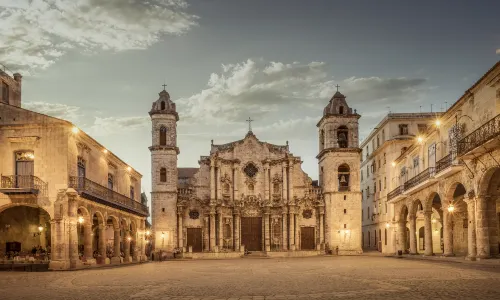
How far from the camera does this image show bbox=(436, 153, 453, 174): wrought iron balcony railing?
105 ft

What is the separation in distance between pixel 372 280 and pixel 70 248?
62.2 ft

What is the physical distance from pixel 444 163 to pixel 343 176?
24.4m

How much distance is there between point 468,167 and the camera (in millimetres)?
29328

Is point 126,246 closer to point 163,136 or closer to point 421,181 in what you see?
point 163,136

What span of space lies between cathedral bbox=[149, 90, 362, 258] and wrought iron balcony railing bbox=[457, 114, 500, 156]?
90.8 feet

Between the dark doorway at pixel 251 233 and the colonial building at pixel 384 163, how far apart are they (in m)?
13.0

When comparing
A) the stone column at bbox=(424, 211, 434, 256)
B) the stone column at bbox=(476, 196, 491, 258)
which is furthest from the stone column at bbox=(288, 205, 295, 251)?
the stone column at bbox=(476, 196, 491, 258)

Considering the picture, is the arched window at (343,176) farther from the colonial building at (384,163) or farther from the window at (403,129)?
the window at (403,129)

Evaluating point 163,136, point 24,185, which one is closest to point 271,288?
point 24,185

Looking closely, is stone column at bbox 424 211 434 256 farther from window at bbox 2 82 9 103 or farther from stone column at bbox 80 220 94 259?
window at bbox 2 82 9 103

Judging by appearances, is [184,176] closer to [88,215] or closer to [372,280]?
[88,215]

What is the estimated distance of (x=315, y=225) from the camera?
56.8 m

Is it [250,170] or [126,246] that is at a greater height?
[250,170]

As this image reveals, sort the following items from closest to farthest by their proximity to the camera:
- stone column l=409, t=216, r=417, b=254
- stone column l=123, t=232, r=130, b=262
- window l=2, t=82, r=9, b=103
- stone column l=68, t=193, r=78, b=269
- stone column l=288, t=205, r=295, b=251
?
stone column l=68, t=193, r=78, b=269 < window l=2, t=82, r=9, b=103 < stone column l=123, t=232, r=130, b=262 < stone column l=409, t=216, r=417, b=254 < stone column l=288, t=205, r=295, b=251
